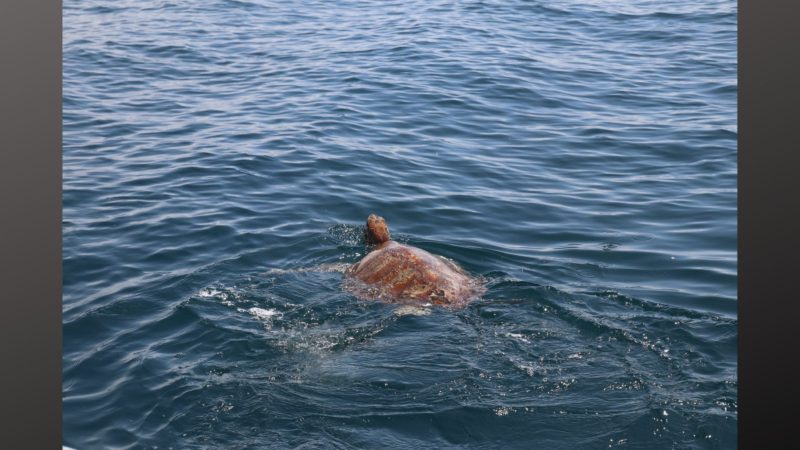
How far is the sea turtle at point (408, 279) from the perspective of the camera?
21.3 ft

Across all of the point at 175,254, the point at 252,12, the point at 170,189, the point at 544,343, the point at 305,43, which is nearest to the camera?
the point at 544,343

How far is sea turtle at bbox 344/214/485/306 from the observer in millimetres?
6504

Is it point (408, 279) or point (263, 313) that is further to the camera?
point (408, 279)

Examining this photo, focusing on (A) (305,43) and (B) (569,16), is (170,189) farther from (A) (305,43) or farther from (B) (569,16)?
(B) (569,16)

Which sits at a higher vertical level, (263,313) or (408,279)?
(408,279)

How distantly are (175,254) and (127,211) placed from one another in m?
1.46

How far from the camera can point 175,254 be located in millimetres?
7840
